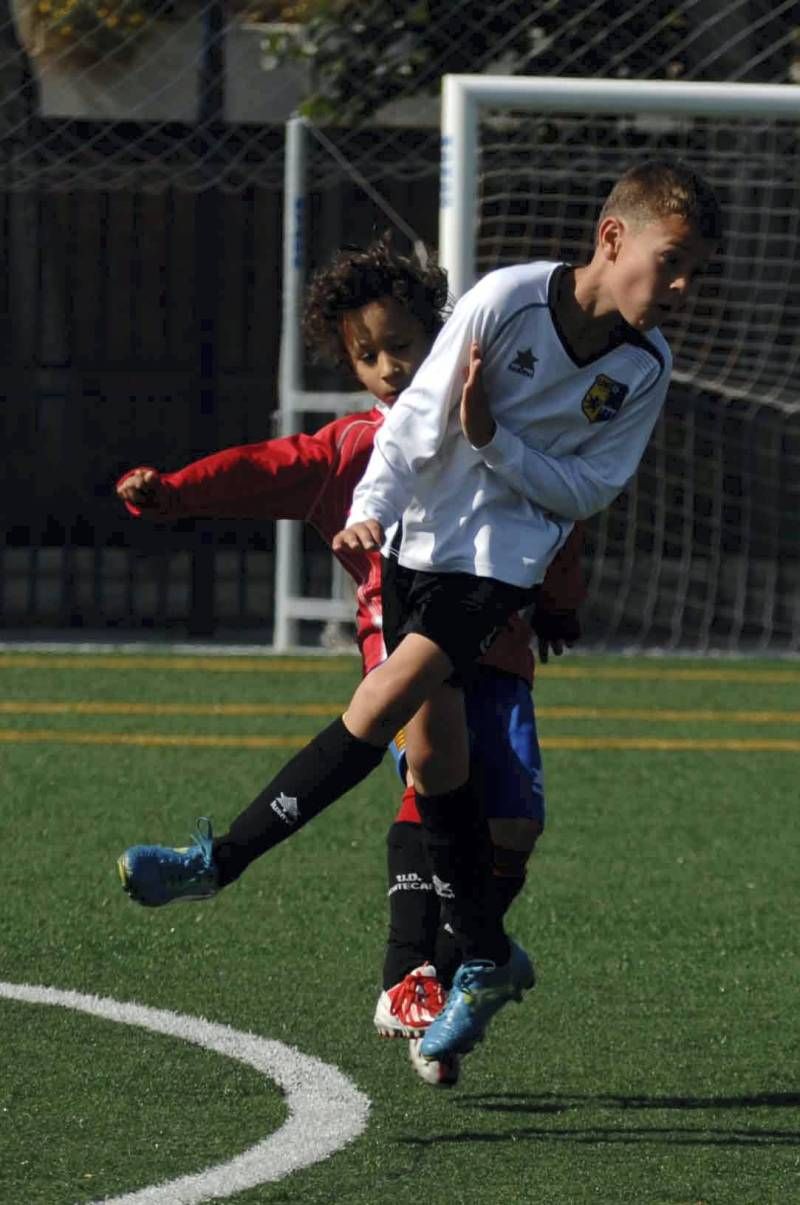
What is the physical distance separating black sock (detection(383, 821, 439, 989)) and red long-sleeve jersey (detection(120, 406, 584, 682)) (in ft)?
1.25

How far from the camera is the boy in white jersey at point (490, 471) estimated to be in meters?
4.13

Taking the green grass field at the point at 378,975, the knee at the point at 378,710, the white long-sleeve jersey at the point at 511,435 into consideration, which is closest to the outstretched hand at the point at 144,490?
the white long-sleeve jersey at the point at 511,435

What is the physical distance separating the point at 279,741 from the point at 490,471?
16.1 ft

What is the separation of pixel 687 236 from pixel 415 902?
1391 mm

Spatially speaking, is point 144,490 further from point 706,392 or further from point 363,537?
point 706,392

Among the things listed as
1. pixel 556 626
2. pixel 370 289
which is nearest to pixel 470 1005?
pixel 556 626

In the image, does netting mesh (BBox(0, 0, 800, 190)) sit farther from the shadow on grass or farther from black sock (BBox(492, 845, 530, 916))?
the shadow on grass

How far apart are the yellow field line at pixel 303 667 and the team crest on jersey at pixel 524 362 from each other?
6924 millimetres

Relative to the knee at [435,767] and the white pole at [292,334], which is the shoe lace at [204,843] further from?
the white pole at [292,334]

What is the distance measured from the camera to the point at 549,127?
12.3 metres

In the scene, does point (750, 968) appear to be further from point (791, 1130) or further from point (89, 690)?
point (89, 690)

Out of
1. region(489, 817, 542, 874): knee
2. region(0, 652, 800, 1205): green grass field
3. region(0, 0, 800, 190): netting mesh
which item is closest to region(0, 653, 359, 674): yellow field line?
region(0, 652, 800, 1205): green grass field

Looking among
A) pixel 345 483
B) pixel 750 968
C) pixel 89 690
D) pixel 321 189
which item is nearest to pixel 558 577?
pixel 345 483

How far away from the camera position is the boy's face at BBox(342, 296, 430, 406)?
468 cm
